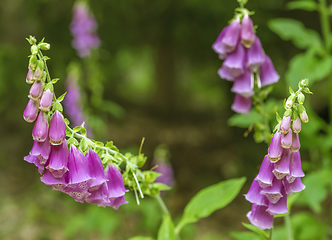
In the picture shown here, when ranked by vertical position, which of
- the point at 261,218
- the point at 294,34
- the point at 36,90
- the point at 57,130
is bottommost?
the point at 261,218

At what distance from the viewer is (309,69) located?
297 cm

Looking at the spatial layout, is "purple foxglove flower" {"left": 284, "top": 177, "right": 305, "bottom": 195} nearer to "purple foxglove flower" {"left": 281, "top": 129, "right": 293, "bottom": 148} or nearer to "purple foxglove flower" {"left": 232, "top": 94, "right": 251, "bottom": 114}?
"purple foxglove flower" {"left": 281, "top": 129, "right": 293, "bottom": 148}

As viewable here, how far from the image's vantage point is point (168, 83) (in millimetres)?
7523

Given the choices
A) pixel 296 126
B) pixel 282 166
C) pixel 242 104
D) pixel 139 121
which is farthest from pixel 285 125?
pixel 139 121

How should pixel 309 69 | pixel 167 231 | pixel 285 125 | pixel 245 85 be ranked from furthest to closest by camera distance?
pixel 309 69
pixel 245 85
pixel 167 231
pixel 285 125

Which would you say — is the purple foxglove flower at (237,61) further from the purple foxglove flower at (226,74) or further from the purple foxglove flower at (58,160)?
the purple foxglove flower at (58,160)

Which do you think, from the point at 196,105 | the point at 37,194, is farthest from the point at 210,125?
the point at 37,194

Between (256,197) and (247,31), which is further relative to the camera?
(247,31)

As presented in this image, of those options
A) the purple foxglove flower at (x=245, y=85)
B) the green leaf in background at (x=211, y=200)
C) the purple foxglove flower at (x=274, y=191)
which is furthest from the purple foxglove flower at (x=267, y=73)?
the purple foxglove flower at (x=274, y=191)

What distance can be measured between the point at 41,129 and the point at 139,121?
246 inches

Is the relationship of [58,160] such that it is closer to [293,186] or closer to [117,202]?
[117,202]

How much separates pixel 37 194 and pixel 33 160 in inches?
204

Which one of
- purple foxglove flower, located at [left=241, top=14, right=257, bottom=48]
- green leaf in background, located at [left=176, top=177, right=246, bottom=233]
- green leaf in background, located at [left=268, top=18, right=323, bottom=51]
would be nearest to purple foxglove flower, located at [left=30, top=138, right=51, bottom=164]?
green leaf in background, located at [left=176, top=177, right=246, bottom=233]

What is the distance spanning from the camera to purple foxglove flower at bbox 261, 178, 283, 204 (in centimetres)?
133
